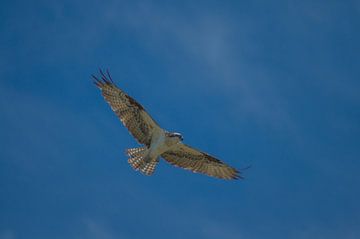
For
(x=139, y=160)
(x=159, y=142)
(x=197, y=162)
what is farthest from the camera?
(x=197, y=162)

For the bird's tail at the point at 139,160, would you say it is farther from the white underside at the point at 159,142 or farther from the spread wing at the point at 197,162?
the spread wing at the point at 197,162

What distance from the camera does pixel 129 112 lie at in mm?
29047

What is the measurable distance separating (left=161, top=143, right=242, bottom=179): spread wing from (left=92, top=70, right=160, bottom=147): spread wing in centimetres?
125

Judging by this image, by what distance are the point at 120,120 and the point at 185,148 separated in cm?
252

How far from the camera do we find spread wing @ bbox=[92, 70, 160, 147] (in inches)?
1132

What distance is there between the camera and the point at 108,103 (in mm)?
28922

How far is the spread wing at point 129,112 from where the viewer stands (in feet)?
94.3

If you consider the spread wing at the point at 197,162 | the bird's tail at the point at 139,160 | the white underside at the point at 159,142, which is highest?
the spread wing at the point at 197,162

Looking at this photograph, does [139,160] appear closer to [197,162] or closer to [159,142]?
[159,142]

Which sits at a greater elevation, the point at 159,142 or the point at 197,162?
the point at 197,162

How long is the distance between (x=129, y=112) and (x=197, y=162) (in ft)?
10.9

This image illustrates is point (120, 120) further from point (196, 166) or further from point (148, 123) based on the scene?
point (196, 166)

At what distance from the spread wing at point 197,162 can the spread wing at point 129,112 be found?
1.25 m

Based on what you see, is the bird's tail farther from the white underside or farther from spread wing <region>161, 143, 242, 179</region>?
spread wing <region>161, 143, 242, 179</region>
